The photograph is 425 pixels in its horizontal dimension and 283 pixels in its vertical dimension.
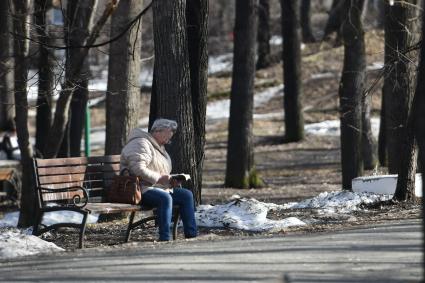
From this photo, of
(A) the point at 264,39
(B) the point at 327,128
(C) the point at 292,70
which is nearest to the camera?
(C) the point at 292,70

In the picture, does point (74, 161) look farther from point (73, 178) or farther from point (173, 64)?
point (173, 64)

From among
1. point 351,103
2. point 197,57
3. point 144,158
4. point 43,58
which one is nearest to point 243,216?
point 144,158

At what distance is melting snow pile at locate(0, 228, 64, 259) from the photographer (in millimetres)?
9703

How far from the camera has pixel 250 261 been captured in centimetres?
853

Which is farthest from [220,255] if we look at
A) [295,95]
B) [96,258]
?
[295,95]

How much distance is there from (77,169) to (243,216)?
1958 millimetres

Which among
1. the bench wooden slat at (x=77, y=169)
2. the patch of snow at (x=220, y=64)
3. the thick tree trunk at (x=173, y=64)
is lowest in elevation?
the bench wooden slat at (x=77, y=169)

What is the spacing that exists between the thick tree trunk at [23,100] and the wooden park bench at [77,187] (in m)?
2.89

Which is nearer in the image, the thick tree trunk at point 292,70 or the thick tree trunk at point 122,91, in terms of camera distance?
the thick tree trunk at point 122,91

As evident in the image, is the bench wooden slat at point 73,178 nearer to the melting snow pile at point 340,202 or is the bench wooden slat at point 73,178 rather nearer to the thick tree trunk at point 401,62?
the melting snow pile at point 340,202

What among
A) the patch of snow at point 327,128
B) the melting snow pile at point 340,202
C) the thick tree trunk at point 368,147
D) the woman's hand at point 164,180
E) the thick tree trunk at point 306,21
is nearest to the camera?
the woman's hand at point 164,180

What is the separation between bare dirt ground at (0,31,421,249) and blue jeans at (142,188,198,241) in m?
0.20

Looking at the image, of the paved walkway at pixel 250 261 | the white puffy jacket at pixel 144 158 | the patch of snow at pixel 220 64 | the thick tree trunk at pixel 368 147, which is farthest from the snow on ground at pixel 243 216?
the patch of snow at pixel 220 64

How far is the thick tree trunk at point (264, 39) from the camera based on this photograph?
39.6 meters
